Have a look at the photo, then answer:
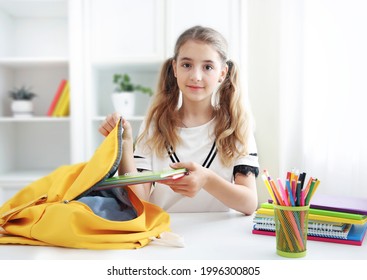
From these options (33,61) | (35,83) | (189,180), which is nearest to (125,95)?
(33,61)

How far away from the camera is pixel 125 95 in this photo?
276 cm

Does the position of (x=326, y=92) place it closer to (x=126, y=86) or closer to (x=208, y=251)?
(x=126, y=86)

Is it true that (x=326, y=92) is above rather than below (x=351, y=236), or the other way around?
above

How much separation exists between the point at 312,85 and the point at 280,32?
45cm

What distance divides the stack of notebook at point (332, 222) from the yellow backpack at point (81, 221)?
244 millimetres

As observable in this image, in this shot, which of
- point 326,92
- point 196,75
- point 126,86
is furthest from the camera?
point 126,86

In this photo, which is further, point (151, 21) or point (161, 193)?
point (151, 21)

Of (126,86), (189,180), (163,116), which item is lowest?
(189,180)

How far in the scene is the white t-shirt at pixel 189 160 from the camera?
60.6 inches

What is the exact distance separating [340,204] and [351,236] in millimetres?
101

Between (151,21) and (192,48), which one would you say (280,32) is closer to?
(151,21)

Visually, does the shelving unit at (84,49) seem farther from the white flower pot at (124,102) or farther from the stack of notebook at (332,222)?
→ the stack of notebook at (332,222)

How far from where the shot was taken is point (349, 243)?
98cm

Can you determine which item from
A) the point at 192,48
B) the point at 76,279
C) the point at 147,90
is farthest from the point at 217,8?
the point at 76,279
